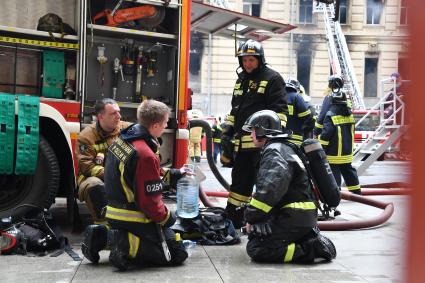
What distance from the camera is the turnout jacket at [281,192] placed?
12.5 ft

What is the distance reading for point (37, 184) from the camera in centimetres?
470

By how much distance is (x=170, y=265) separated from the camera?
12.7 ft

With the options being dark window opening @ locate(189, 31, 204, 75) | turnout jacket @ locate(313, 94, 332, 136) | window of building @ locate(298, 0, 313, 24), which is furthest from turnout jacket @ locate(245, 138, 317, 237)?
window of building @ locate(298, 0, 313, 24)

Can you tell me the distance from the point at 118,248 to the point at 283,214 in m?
1.22

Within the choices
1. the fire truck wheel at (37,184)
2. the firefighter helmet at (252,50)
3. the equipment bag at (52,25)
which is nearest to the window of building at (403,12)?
the firefighter helmet at (252,50)

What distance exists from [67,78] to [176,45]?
1.12 metres

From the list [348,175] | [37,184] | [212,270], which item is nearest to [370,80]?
[348,175]

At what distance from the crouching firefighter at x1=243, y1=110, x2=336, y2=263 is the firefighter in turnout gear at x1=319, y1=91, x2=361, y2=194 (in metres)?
3.33

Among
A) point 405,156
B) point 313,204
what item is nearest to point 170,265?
point 313,204

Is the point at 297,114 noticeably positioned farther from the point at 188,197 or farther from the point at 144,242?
the point at 144,242

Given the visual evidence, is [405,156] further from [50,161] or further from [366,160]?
Result: [366,160]

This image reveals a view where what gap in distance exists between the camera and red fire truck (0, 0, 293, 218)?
15.0ft

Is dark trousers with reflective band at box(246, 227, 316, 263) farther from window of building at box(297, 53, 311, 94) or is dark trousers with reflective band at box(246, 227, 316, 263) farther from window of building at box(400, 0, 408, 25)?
window of building at box(297, 53, 311, 94)

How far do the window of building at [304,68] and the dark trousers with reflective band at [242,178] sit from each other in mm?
25600
